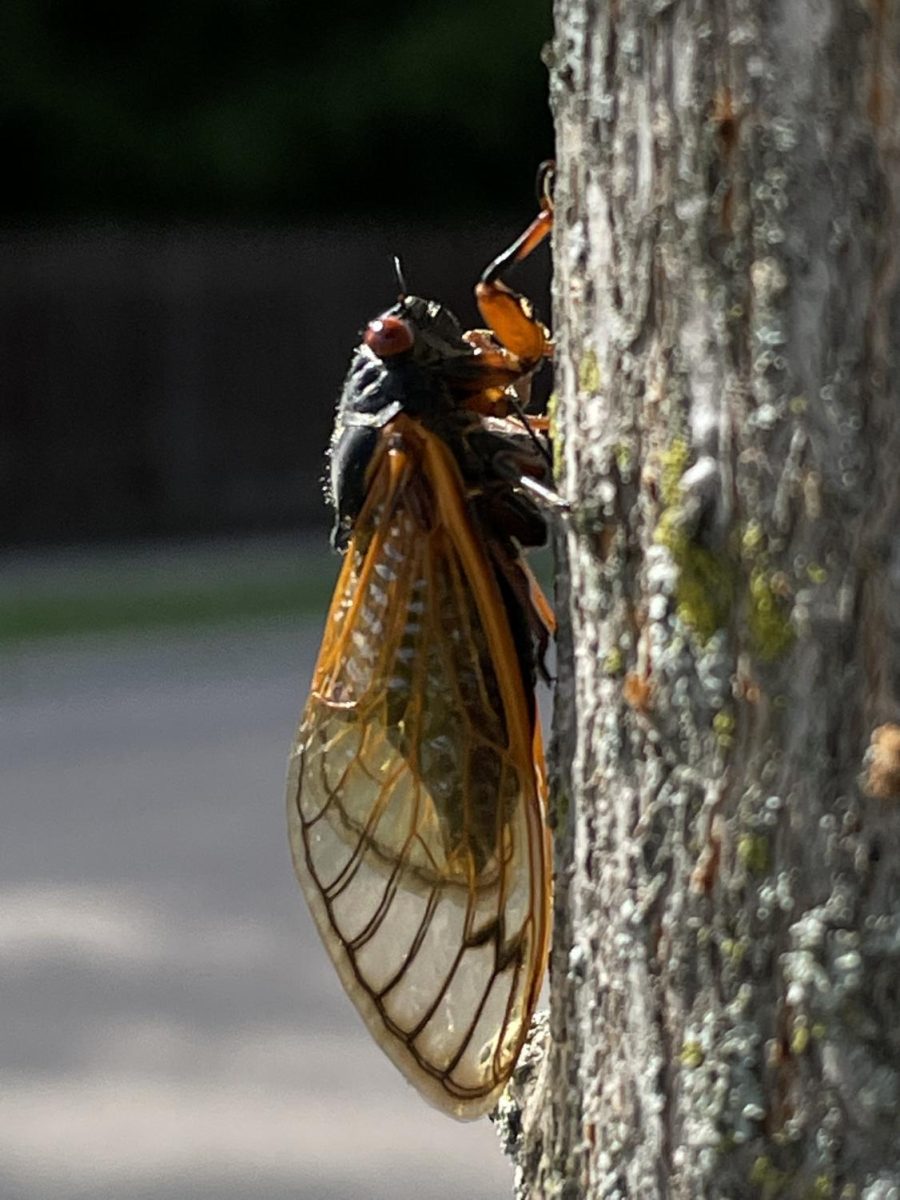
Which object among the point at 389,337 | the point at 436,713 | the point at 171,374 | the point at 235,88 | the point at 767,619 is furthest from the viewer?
the point at 171,374

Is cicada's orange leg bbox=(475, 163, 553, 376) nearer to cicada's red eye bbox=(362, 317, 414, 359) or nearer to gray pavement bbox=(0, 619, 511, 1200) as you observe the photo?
cicada's red eye bbox=(362, 317, 414, 359)

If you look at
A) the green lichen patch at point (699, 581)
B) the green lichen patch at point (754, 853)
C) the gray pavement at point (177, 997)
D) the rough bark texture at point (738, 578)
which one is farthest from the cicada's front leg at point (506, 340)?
the gray pavement at point (177, 997)

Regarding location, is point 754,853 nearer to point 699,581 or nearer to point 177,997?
point 699,581

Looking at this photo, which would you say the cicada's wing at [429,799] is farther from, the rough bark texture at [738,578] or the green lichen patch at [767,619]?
the green lichen patch at [767,619]

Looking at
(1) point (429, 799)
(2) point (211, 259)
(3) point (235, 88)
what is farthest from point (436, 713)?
(2) point (211, 259)

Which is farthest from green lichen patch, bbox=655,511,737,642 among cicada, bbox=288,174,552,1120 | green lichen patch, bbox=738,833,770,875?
cicada, bbox=288,174,552,1120

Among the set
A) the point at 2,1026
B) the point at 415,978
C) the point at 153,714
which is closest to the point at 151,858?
the point at 2,1026
